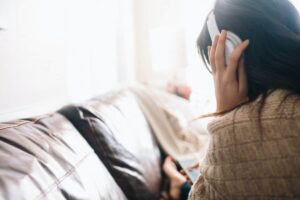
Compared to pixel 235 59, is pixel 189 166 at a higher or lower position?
lower

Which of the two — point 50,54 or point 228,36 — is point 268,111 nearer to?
point 228,36

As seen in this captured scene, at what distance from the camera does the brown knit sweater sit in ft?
1.98

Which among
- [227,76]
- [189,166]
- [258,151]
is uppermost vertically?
[227,76]

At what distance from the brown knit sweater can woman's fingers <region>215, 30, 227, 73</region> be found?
18 cm

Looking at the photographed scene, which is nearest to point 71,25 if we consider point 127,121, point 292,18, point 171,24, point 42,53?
point 42,53

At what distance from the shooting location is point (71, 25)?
1574 mm

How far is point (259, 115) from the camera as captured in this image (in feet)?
2.10

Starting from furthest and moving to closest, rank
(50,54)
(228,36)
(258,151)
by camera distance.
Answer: (50,54)
(228,36)
(258,151)

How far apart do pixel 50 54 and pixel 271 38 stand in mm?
989

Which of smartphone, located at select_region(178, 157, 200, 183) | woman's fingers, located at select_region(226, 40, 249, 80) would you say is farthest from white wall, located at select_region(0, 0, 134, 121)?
woman's fingers, located at select_region(226, 40, 249, 80)

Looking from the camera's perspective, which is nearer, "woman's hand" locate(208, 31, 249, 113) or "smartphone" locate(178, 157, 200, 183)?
"woman's hand" locate(208, 31, 249, 113)

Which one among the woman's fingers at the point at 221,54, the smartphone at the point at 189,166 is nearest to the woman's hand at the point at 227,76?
the woman's fingers at the point at 221,54

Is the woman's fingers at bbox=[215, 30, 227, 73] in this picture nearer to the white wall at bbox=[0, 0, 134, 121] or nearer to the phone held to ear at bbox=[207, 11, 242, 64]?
the phone held to ear at bbox=[207, 11, 242, 64]

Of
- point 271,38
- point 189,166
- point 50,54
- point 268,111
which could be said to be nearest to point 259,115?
point 268,111
